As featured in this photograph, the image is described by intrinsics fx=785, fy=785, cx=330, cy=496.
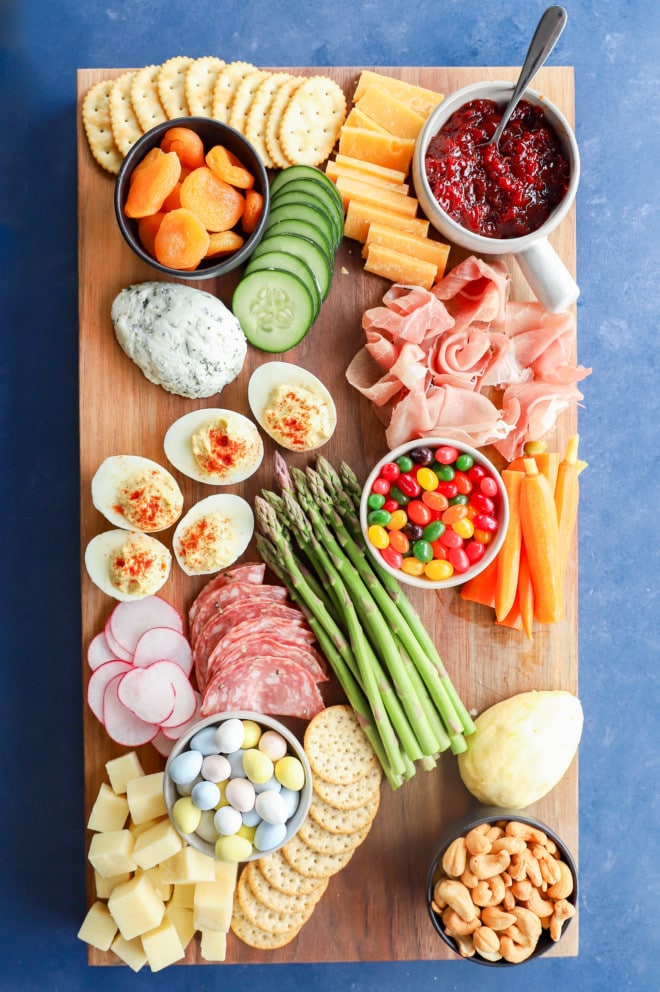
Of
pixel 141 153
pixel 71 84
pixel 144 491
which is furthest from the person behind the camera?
pixel 71 84

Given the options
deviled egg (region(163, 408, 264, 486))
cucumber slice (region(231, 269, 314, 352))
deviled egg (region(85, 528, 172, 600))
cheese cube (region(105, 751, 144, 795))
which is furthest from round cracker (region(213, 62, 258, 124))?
cheese cube (region(105, 751, 144, 795))

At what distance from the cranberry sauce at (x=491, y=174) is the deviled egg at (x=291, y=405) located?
0.58 metres

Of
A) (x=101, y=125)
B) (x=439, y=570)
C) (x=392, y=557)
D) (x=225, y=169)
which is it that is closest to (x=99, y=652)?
(x=392, y=557)

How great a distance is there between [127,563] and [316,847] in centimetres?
93

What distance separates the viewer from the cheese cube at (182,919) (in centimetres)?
216

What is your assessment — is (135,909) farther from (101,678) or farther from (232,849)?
(101,678)

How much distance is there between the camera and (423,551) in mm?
2010

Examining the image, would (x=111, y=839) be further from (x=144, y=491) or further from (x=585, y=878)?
(x=585, y=878)

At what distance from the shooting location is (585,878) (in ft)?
8.63

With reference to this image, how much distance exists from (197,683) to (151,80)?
1675 mm

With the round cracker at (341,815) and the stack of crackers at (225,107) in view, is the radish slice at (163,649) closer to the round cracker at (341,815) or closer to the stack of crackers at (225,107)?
the round cracker at (341,815)

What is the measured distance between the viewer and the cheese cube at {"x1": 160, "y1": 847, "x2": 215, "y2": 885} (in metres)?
2.05

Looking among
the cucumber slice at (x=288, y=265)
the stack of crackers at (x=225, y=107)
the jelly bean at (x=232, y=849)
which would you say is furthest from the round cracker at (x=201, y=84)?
the jelly bean at (x=232, y=849)

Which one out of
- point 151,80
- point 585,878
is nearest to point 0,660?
point 151,80
